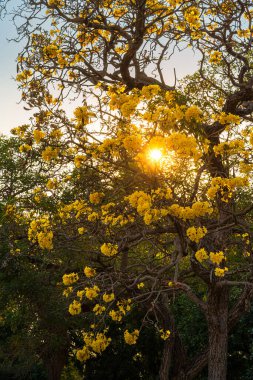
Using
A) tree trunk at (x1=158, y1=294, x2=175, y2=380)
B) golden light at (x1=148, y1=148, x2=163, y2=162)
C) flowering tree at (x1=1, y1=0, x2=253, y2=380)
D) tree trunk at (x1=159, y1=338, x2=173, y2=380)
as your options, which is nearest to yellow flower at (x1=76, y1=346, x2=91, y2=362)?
flowering tree at (x1=1, y1=0, x2=253, y2=380)

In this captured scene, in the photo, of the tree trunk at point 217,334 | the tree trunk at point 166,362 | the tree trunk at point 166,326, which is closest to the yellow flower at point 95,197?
the tree trunk at point 217,334

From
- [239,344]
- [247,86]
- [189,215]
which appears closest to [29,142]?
[189,215]

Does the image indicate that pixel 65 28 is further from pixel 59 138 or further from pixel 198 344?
pixel 198 344

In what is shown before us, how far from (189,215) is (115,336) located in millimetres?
9832

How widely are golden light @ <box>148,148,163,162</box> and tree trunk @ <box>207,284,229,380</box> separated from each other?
13.9 feet

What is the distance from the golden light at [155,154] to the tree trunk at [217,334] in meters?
4.24

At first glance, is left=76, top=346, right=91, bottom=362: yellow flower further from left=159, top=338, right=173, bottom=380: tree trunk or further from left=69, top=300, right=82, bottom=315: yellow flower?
left=159, top=338, right=173, bottom=380: tree trunk

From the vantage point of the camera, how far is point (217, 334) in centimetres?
884

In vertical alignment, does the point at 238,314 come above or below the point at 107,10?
below

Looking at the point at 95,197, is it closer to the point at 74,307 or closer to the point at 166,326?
the point at 74,307

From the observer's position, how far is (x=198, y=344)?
12531mm

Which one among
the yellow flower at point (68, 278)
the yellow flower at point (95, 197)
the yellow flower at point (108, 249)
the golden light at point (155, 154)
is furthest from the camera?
the yellow flower at point (68, 278)

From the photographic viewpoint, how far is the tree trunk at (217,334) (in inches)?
347

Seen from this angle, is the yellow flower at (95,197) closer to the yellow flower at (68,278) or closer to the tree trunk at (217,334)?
the yellow flower at (68,278)
